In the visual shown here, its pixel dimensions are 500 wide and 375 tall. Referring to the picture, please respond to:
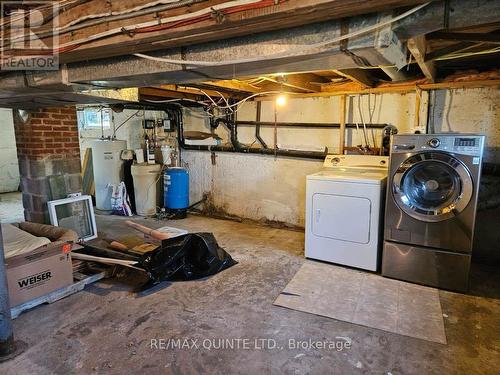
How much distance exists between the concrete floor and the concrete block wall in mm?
1494

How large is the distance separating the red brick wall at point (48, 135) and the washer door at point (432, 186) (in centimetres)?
363

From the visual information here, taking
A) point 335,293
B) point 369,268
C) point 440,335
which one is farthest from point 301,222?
point 440,335

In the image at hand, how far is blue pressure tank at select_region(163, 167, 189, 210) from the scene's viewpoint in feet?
16.1

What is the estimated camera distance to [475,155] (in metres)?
2.56

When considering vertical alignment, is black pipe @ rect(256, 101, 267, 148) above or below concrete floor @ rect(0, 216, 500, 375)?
above

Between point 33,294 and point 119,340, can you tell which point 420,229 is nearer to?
point 119,340

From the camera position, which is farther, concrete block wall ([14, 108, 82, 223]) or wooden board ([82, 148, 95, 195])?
wooden board ([82, 148, 95, 195])

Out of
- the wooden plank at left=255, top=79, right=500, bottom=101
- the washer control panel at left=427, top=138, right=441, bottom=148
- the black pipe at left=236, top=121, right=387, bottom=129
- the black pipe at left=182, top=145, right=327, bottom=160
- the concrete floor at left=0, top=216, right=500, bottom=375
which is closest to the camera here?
the concrete floor at left=0, top=216, right=500, bottom=375

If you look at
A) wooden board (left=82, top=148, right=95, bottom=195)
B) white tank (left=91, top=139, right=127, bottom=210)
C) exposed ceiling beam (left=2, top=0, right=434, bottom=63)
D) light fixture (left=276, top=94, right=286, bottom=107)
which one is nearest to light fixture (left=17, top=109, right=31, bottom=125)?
white tank (left=91, top=139, right=127, bottom=210)

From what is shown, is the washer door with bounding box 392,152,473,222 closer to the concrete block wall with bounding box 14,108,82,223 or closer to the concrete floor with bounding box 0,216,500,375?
the concrete floor with bounding box 0,216,500,375

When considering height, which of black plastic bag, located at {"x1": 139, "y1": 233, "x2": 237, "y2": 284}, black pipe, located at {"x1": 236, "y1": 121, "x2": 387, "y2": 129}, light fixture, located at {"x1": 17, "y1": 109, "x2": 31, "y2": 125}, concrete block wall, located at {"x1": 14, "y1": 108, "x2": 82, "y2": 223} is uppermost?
light fixture, located at {"x1": 17, "y1": 109, "x2": 31, "y2": 125}

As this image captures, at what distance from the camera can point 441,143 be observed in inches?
105

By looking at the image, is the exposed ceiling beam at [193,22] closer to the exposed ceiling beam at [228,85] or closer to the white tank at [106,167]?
the exposed ceiling beam at [228,85]

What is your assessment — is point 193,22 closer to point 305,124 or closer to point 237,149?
point 305,124
